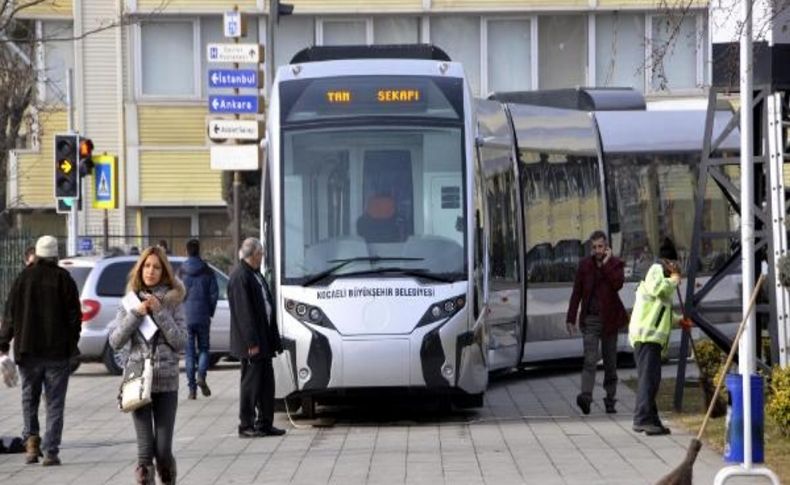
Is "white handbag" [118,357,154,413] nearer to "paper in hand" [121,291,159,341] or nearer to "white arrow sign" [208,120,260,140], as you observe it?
"paper in hand" [121,291,159,341]

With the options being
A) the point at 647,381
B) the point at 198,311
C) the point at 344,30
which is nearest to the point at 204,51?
the point at 344,30

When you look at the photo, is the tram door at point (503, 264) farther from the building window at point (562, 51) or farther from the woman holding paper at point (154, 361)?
the building window at point (562, 51)

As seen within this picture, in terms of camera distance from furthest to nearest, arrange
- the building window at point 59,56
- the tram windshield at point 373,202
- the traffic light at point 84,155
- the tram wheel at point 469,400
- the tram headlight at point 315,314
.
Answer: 1. the building window at point 59,56
2. the traffic light at point 84,155
3. the tram wheel at point 469,400
4. the tram windshield at point 373,202
5. the tram headlight at point 315,314

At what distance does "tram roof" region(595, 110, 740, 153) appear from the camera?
24812 mm

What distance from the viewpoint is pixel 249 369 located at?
17.6 metres

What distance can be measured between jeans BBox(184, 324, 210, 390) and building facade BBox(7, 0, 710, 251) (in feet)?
70.8

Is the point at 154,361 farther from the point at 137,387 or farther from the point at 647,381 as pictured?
the point at 647,381

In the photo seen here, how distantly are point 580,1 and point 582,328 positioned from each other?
25.3 metres

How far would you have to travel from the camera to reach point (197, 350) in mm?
22188


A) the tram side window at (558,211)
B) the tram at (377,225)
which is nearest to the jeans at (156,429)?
the tram at (377,225)

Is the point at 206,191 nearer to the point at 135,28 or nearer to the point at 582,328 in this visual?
the point at 135,28

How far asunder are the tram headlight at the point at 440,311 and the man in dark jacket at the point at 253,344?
148 cm

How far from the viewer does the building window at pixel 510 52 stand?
143 feet

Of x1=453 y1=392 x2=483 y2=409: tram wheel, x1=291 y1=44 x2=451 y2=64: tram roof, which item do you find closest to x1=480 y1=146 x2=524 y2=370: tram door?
x1=291 y1=44 x2=451 y2=64: tram roof
